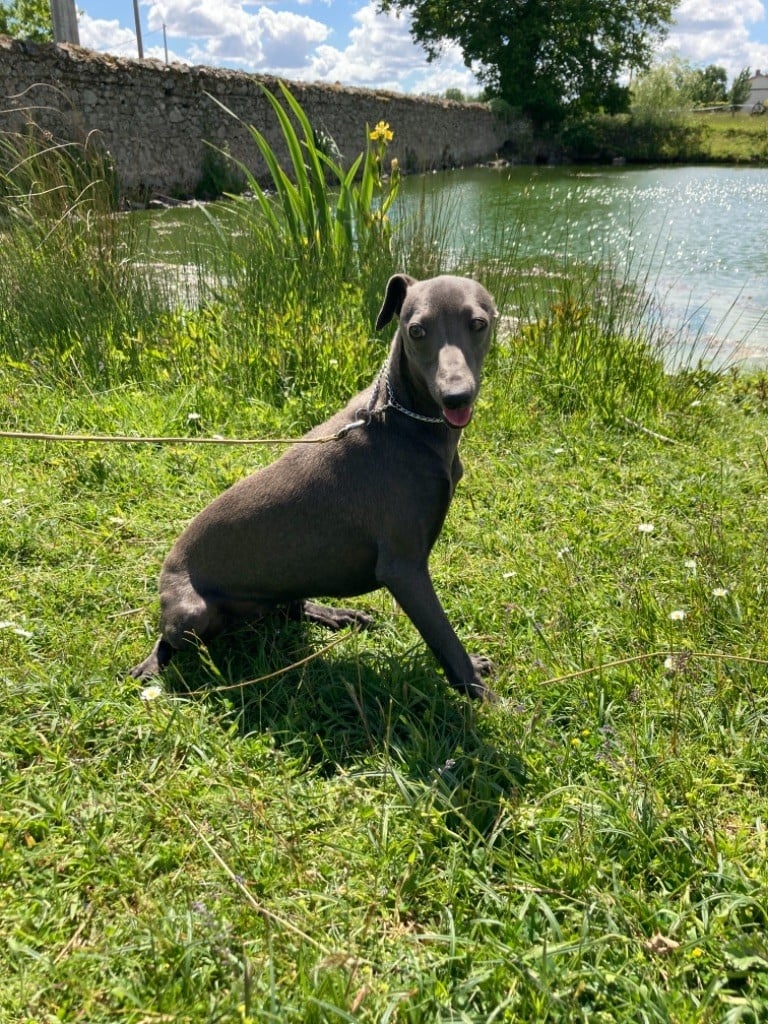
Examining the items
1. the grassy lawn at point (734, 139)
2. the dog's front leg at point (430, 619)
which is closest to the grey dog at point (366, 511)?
the dog's front leg at point (430, 619)

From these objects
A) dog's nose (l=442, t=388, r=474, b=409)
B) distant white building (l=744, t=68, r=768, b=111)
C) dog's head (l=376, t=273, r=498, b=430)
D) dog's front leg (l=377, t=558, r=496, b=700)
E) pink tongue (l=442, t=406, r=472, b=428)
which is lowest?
dog's front leg (l=377, t=558, r=496, b=700)

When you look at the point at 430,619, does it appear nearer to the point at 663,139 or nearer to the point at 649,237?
the point at 649,237

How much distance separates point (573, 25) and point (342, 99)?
19.6 m

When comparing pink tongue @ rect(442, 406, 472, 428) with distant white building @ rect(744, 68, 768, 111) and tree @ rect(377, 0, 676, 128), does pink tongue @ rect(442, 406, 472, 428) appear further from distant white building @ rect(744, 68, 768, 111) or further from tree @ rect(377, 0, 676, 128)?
distant white building @ rect(744, 68, 768, 111)

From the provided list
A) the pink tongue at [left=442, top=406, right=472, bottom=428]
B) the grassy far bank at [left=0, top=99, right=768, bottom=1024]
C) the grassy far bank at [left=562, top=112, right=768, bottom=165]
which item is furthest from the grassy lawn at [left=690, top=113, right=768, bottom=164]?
the pink tongue at [left=442, top=406, right=472, bottom=428]

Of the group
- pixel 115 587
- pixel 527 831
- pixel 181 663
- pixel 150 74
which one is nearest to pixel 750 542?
pixel 527 831

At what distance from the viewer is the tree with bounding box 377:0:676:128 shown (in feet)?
101

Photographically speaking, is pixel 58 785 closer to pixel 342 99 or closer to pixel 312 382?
pixel 312 382

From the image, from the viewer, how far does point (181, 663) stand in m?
2.30

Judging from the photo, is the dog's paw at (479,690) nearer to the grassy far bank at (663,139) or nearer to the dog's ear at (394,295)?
the dog's ear at (394,295)

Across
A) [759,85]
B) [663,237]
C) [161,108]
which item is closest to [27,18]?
[161,108]

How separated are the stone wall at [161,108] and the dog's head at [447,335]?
6.35 m

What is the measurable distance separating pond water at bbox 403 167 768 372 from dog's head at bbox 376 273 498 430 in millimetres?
2663

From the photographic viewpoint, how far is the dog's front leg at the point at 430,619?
6.70ft
